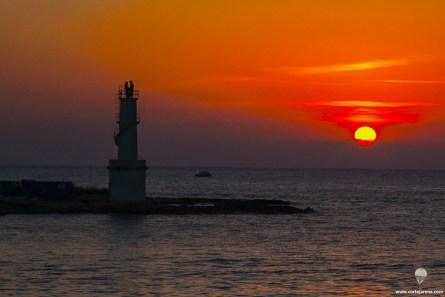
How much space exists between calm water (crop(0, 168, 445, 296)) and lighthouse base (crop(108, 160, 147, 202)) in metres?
2.52

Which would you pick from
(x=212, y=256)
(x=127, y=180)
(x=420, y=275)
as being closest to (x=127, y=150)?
(x=127, y=180)

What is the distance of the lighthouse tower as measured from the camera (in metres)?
71.2

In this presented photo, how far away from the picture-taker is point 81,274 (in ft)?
131

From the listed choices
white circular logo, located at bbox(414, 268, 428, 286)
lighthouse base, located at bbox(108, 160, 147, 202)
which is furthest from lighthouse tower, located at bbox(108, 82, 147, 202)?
white circular logo, located at bbox(414, 268, 428, 286)

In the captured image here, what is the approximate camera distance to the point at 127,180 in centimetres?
7212

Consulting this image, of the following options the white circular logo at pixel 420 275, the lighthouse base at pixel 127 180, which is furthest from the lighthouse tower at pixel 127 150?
the white circular logo at pixel 420 275

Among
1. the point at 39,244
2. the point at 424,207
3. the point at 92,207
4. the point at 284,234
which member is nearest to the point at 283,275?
the point at 39,244

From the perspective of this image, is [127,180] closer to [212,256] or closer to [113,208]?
[113,208]

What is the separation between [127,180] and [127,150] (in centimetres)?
230

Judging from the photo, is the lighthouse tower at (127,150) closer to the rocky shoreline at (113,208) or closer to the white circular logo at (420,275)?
the rocky shoreline at (113,208)

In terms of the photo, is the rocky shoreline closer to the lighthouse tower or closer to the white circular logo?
the lighthouse tower

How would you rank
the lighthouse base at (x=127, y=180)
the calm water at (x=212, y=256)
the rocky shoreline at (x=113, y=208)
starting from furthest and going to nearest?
the rocky shoreline at (x=113, y=208) → the lighthouse base at (x=127, y=180) → the calm water at (x=212, y=256)

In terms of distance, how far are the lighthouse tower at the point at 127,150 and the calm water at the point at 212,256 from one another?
2.91m

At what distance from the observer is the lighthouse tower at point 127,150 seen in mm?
71250
